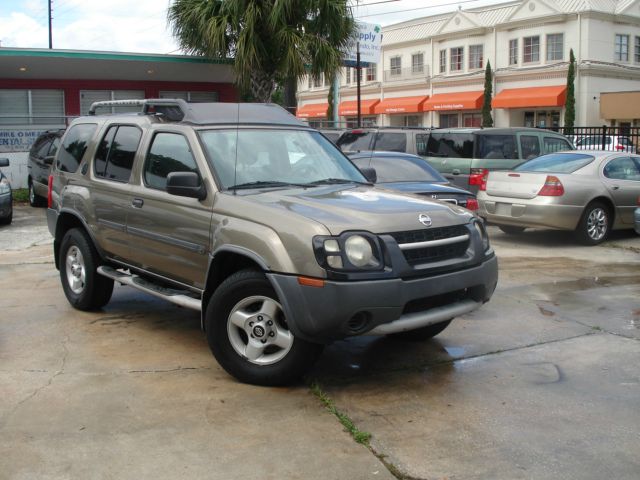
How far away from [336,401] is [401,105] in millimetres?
47024

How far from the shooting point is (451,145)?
13.8 metres

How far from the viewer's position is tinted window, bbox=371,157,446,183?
9844 millimetres

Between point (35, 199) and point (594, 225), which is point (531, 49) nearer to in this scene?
point (35, 199)

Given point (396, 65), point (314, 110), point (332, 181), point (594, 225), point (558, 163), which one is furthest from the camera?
point (314, 110)

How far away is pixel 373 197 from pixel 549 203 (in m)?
6.33

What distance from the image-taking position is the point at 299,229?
→ 466 centimetres

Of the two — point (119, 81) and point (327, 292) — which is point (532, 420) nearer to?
point (327, 292)

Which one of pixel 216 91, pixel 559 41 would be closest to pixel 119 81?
pixel 216 91

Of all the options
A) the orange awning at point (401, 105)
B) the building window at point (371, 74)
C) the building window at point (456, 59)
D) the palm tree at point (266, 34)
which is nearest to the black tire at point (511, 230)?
the palm tree at point (266, 34)

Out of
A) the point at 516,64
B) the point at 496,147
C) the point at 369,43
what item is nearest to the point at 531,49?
the point at 516,64

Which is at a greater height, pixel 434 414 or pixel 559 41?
pixel 559 41

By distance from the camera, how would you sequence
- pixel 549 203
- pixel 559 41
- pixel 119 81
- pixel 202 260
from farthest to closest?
1. pixel 559 41
2. pixel 119 81
3. pixel 549 203
4. pixel 202 260

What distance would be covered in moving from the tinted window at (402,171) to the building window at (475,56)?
38330 mm

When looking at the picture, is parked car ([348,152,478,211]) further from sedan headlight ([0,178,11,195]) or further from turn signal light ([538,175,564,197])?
sedan headlight ([0,178,11,195])
